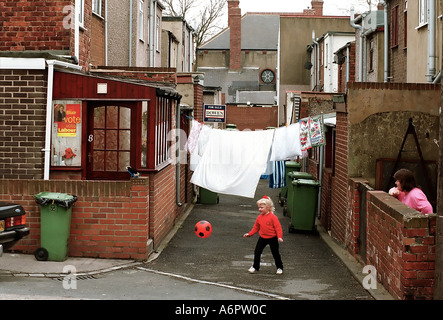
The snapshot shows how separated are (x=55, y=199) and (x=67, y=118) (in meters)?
2.01

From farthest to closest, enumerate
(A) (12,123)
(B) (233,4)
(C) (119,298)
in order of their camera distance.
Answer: (B) (233,4) < (A) (12,123) < (C) (119,298)

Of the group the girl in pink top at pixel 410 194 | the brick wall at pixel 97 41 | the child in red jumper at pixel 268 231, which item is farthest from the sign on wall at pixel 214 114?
the girl in pink top at pixel 410 194

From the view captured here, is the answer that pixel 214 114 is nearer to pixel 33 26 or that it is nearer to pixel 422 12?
pixel 422 12

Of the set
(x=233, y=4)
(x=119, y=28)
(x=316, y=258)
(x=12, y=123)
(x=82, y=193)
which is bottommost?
(x=316, y=258)

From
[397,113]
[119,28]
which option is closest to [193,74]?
[119,28]

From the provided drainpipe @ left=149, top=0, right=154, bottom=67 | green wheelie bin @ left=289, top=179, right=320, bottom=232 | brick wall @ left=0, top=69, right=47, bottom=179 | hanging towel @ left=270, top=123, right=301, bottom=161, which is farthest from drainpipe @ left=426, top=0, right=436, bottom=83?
drainpipe @ left=149, top=0, right=154, bottom=67

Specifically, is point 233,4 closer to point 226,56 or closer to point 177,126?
point 226,56

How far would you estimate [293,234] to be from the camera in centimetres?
1412

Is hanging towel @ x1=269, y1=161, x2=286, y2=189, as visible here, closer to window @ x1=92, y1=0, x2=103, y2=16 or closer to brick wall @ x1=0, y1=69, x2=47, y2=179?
window @ x1=92, y1=0, x2=103, y2=16

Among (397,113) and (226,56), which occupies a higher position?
(226,56)

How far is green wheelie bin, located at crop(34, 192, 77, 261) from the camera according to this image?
31.5 feet

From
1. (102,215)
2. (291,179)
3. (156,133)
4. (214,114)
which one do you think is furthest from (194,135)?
(102,215)

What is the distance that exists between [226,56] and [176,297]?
164ft

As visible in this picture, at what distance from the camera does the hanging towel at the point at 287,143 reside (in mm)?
15625
